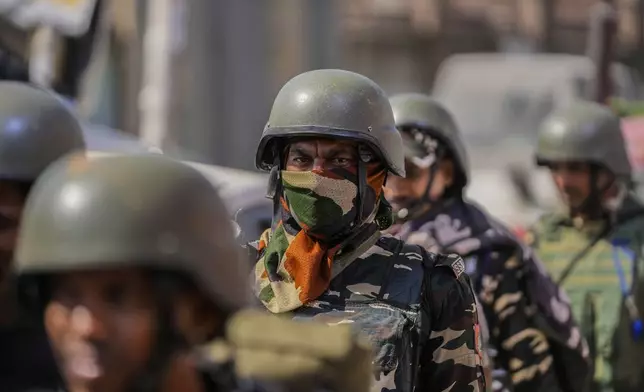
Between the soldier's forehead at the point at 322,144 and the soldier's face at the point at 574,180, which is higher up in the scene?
the soldier's forehead at the point at 322,144

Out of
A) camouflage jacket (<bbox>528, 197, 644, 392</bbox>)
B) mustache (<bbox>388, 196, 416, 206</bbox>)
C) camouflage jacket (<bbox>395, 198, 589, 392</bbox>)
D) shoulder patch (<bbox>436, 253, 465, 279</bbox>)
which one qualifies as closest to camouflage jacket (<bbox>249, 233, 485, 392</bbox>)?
shoulder patch (<bbox>436, 253, 465, 279</bbox>)

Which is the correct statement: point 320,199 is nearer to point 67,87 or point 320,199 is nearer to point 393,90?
point 67,87

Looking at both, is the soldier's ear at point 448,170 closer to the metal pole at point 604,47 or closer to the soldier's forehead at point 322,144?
the soldier's forehead at point 322,144

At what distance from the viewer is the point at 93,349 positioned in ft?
7.02

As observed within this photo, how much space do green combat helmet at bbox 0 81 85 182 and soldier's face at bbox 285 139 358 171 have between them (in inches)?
28.8

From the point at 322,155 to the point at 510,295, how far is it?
1.88 m

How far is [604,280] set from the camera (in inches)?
255

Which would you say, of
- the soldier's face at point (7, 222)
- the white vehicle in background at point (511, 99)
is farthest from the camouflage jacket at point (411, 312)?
the white vehicle in background at point (511, 99)

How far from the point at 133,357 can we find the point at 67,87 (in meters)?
7.46

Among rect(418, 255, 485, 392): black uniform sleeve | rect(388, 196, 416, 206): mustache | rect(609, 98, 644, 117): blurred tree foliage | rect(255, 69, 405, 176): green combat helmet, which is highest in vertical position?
rect(255, 69, 405, 176): green combat helmet

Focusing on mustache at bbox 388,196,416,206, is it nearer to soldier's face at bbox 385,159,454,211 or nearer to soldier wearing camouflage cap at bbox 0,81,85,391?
soldier's face at bbox 385,159,454,211

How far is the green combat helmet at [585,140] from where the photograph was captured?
670 centimetres

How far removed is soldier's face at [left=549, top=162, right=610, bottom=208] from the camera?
662 centimetres

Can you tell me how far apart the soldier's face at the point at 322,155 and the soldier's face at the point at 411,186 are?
1716mm
